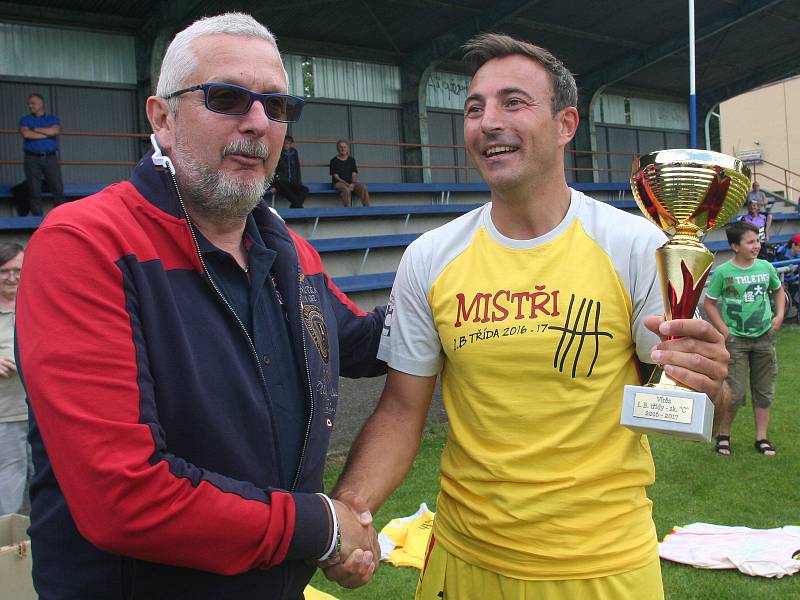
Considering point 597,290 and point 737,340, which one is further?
point 737,340

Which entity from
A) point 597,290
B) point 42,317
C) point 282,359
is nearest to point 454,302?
point 597,290

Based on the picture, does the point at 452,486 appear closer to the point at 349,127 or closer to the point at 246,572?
the point at 246,572

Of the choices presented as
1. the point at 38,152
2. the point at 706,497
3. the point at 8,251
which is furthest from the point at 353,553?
the point at 38,152

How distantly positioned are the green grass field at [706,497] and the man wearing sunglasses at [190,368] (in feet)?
7.44

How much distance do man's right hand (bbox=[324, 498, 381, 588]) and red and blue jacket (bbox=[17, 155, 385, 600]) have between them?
95 millimetres

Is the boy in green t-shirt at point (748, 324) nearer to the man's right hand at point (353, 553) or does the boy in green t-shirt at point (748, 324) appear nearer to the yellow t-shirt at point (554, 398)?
the yellow t-shirt at point (554, 398)

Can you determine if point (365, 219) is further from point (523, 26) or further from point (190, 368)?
point (190, 368)

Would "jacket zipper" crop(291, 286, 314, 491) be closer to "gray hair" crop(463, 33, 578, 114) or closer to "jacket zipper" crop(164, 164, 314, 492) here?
"jacket zipper" crop(164, 164, 314, 492)

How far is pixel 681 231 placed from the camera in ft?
5.56

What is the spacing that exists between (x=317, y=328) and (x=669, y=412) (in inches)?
34.7

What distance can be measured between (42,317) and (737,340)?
5.63 metres

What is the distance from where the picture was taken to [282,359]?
5.55 ft

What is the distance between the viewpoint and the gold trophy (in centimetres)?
146

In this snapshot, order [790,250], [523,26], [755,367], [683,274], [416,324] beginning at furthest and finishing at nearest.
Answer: [523,26], [790,250], [755,367], [416,324], [683,274]
